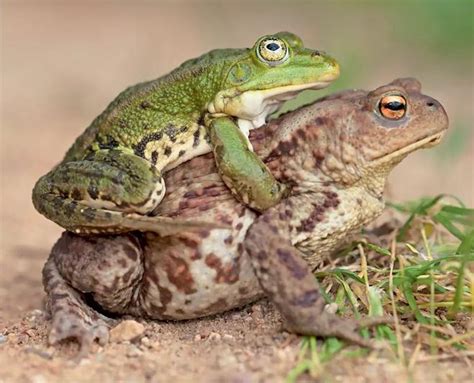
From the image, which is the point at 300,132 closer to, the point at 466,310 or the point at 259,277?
the point at 259,277

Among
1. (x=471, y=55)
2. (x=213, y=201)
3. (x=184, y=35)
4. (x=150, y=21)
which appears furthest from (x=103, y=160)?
(x=150, y=21)

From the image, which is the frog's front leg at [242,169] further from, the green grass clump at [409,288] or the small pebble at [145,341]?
the small pebble at [145,341]

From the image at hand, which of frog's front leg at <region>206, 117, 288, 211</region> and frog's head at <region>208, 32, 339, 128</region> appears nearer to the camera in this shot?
frog's front leg at <region>206, 117, 288, 211</region>

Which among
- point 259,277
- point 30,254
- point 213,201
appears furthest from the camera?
point 30,254

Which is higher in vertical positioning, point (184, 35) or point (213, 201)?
point (184, 35)

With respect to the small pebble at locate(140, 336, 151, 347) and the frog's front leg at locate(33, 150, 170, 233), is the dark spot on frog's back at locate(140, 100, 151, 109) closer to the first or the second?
the frog's front leg at locate(33, 150, 170, 233)

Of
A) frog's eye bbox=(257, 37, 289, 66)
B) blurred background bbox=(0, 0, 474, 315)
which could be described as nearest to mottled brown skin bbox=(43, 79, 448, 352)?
frog's eye bbox=(257, 37, 289, 66)

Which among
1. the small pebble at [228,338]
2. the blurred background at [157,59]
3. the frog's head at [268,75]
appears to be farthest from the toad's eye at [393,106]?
the blurred background at [157,59]
